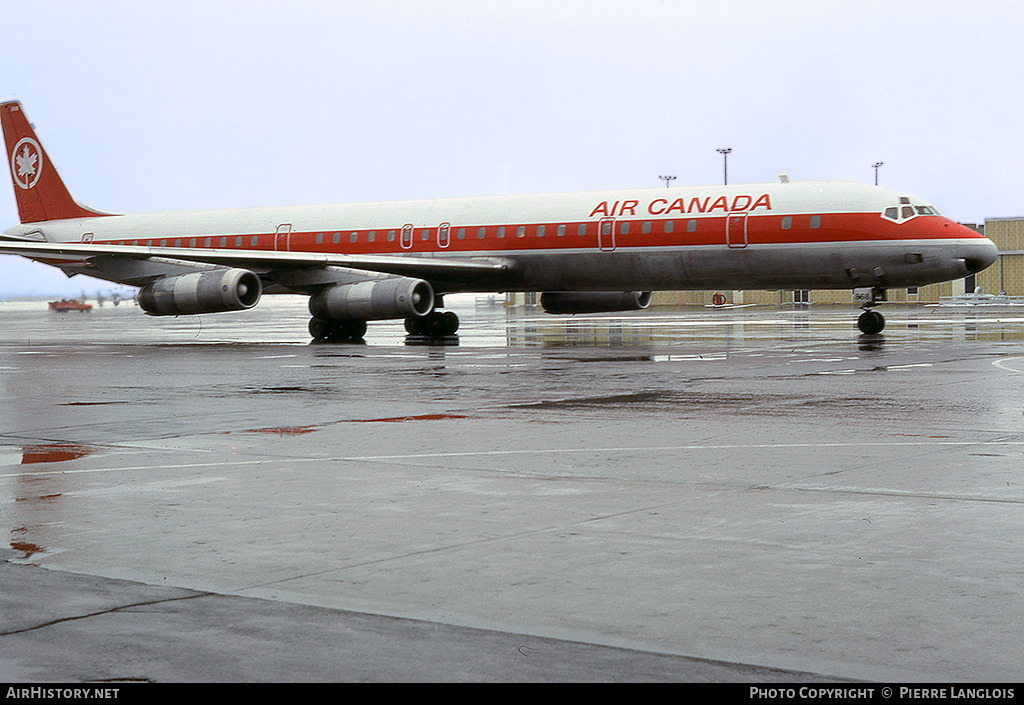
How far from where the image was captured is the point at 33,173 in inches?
1570

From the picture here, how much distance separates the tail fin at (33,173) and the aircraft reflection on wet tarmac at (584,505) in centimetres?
2528

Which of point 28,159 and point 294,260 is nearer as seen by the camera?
point 294,260

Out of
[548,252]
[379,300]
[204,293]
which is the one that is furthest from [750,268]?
[204,293]

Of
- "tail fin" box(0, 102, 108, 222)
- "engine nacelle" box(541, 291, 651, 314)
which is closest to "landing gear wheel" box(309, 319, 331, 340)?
"engine nacelle" box(541, 291, 651, 314)

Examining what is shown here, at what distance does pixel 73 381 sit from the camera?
18.4 metres

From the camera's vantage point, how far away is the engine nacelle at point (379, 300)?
93.5 feet

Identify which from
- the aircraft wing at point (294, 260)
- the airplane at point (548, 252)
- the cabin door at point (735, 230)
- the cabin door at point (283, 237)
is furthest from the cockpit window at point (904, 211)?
the cabin door at point (283, 237)

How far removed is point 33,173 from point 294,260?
1515 centimetres

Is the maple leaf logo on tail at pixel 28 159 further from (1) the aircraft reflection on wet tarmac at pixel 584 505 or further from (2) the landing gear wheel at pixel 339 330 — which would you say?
(1) the aircraft reflection on wet tarmac at pixel 584 505

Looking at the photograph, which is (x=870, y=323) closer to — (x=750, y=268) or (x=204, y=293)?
(x=750, y=268)

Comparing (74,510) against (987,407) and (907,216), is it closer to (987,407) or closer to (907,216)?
(987,407)

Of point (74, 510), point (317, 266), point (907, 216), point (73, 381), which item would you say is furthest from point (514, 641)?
point (317, 266)
